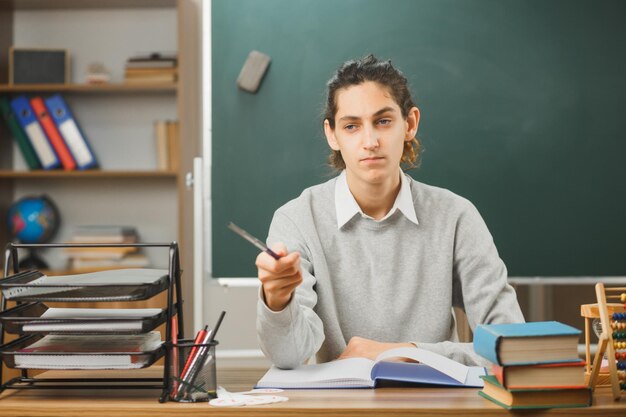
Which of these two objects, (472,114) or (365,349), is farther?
(472,114)

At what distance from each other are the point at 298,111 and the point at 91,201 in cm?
129

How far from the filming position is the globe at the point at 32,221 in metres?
3.55

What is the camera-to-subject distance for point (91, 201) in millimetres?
3730

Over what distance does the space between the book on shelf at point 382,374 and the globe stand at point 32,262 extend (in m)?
2.48

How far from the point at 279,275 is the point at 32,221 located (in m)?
2.66

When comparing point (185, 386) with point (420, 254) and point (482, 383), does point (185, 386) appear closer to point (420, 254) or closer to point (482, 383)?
point (482, 383)

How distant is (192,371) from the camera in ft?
3.81

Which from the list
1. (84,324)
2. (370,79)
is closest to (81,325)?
(84,324)

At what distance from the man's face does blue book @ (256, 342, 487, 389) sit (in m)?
0.57

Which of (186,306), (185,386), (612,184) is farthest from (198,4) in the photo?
(185,386)

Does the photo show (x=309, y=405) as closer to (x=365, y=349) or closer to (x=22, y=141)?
(x=365, y=349)

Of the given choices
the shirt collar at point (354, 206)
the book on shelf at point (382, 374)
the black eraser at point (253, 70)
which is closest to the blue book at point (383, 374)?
the book on shelf at point (382, 374)

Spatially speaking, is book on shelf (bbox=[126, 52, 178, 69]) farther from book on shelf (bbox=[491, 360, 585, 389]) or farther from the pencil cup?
book on shelf (bbox=[491, 360, 585, 389])

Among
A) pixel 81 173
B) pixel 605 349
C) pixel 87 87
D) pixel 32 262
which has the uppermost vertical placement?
pixel 87 87
